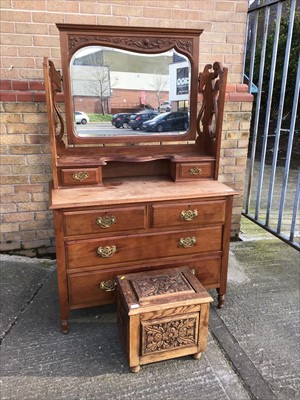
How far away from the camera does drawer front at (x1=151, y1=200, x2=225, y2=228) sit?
211 cm

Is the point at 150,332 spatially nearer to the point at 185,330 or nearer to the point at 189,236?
the point at 185,330

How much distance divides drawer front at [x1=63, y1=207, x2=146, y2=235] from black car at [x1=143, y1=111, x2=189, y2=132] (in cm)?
77

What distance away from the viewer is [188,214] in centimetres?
215

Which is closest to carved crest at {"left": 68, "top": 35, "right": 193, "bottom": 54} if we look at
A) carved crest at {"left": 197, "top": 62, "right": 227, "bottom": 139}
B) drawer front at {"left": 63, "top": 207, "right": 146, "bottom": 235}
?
carved crest at {"left": 197, "top": 62, "right": 227, "bottom": 139}

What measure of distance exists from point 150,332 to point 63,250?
706mm

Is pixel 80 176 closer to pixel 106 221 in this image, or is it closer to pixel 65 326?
pixel 106 221

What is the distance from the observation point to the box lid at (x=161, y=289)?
1792 millimetres

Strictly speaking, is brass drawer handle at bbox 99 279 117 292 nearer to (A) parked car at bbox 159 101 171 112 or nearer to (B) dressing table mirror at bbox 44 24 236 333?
(B) dressing table mirror at bbox 44 24 236 333

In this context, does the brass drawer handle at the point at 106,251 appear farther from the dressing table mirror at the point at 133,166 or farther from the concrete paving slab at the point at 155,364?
the concrete paving slab at the point at 155,364

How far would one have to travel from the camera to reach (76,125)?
2.40m

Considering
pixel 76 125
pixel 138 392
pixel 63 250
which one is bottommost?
pixel 138 392

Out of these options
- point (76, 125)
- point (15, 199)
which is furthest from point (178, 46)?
point (15, 199)

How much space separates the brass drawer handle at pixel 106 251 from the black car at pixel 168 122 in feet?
3.22

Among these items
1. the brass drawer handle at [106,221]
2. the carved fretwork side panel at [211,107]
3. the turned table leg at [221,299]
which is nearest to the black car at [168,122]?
the carved fretwork side panel at [211,107]
